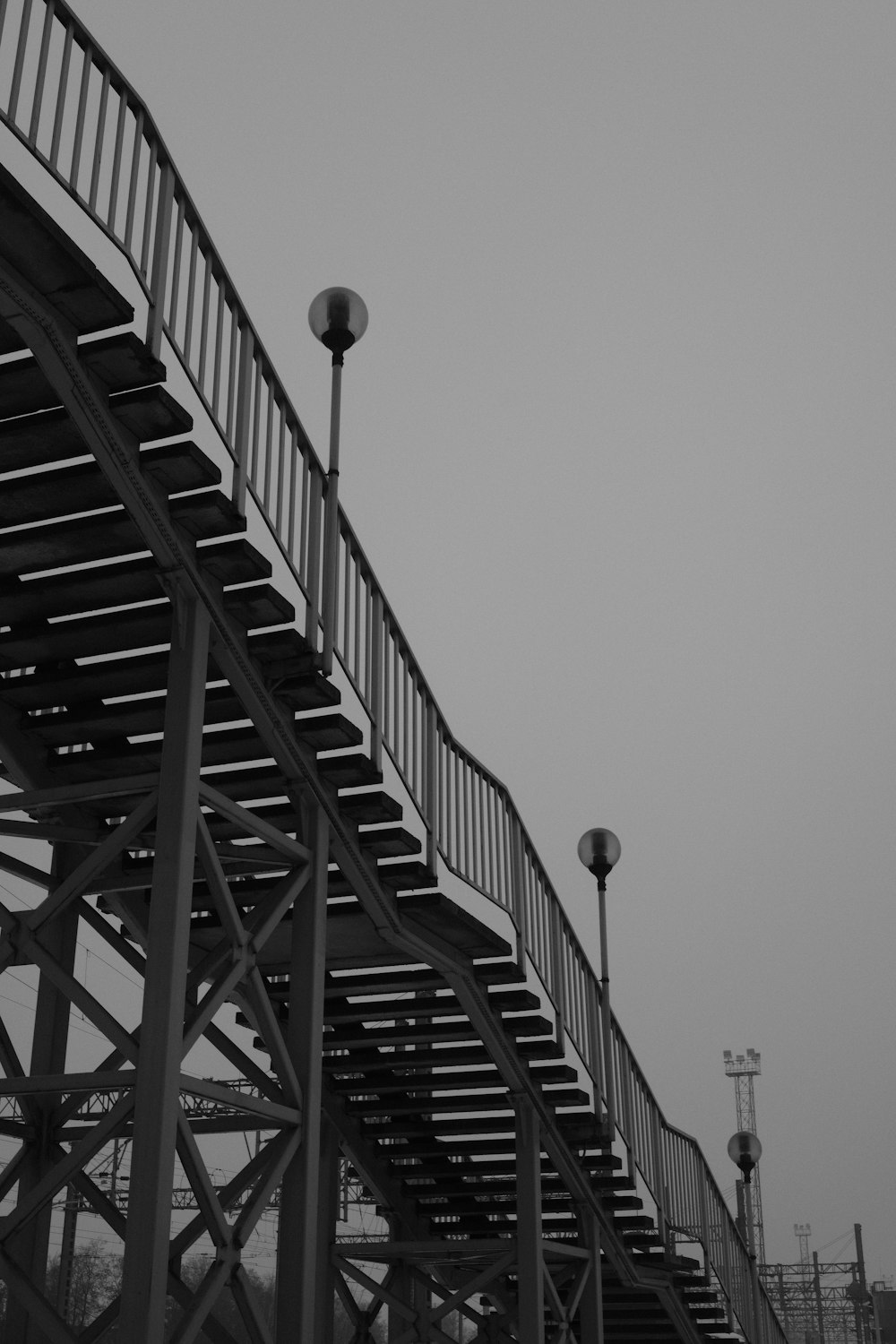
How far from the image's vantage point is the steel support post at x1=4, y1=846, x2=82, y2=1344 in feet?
31.2

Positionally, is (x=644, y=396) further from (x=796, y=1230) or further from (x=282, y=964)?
(x=796, y=1230)

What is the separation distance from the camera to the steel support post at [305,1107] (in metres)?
8.81

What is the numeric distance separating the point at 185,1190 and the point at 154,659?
98.7 ft

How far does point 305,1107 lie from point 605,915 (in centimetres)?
632

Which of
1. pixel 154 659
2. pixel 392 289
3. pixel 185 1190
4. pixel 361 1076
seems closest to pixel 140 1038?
pixel 154 659

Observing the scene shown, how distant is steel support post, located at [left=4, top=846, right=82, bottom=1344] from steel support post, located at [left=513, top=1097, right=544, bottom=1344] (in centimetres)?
439

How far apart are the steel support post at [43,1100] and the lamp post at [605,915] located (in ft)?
18.0

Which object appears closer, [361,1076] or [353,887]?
[353,887]

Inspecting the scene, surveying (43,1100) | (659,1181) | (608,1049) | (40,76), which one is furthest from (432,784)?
(659,1181)

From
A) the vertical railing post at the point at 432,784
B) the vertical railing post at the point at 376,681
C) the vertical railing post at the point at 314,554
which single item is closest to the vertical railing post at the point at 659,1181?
the vertical railing post at the point at 432,784

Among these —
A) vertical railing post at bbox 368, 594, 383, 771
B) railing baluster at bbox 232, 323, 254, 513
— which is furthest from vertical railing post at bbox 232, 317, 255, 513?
vertical railing post at bbox 368, 594, 383, 771

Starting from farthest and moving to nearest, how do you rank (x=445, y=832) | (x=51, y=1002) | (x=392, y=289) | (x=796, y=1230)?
(x=796, y=1230)
(x=392, y=289)
(x=445, y=832)
(x=51, y=1002)

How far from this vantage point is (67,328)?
732cm

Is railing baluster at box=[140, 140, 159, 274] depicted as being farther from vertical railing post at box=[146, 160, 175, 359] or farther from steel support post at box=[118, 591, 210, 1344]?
steel support post at box=[118, 591, 210, 1344]
